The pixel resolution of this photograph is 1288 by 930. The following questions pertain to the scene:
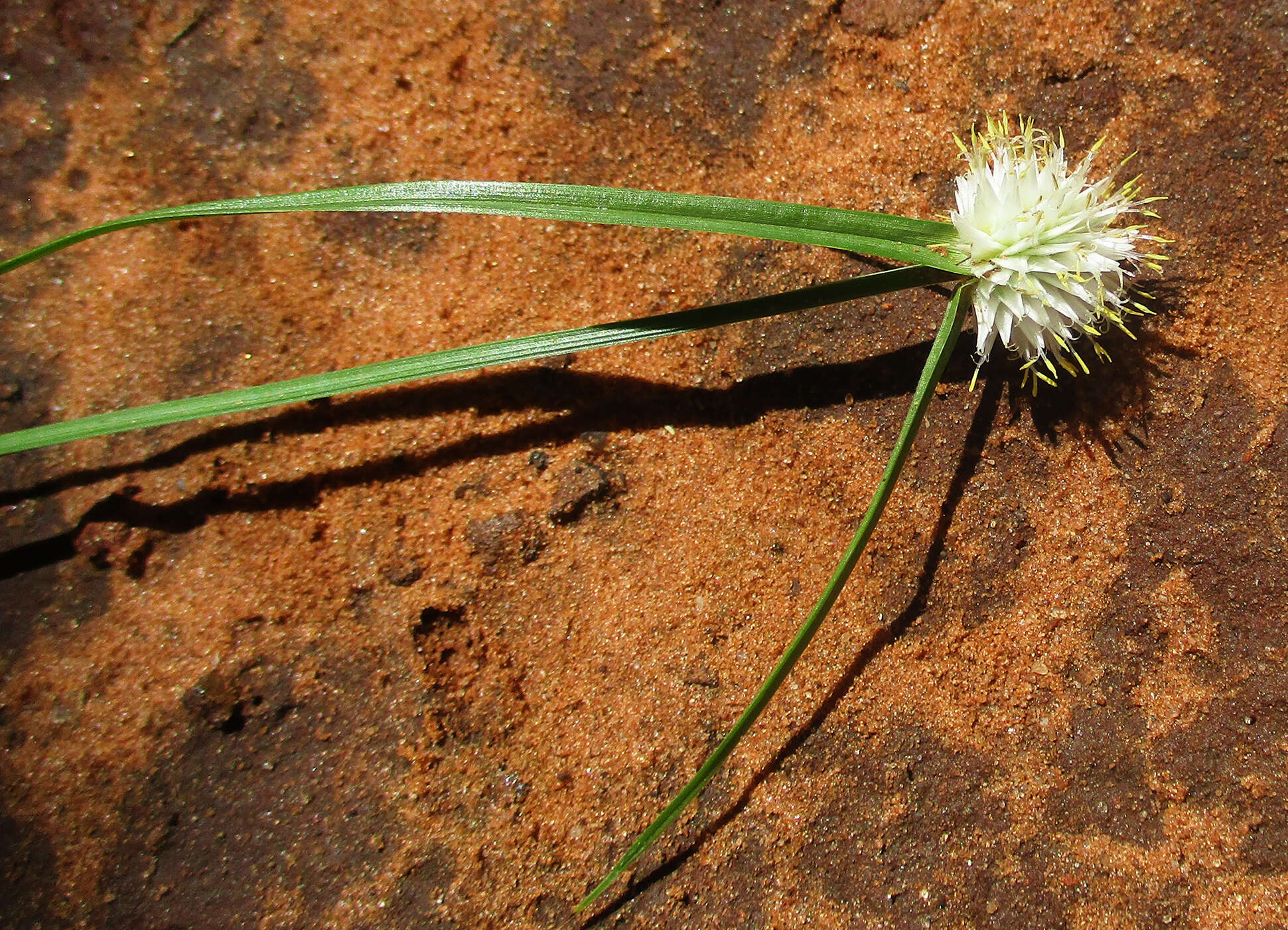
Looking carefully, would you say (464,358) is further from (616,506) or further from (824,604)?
(824,604)

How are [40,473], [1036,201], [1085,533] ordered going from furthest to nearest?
1. [40,473]
2. [1085,533]
3. [1036,201]

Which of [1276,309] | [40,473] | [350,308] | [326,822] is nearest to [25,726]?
[40,473]

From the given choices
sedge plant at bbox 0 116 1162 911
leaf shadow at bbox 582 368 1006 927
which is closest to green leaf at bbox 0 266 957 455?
sedge plant at bbox 0 116 1162 911

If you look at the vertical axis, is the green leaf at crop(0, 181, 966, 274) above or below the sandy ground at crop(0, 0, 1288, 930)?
above

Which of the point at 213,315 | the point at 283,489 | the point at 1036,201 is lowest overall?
the point at 283,489

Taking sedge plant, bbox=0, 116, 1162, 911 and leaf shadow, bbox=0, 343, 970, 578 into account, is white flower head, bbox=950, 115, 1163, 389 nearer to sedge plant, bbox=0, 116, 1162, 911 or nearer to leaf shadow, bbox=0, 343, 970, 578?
sedge plant, bbox=0, 116, 1162, 911

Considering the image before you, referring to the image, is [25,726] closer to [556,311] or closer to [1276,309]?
[556,311]
